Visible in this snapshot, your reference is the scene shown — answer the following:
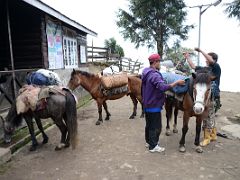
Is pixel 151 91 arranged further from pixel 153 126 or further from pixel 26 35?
pixel 26 35

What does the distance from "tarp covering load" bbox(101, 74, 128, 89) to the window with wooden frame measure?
5080 mm

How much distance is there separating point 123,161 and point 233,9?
37.7ft

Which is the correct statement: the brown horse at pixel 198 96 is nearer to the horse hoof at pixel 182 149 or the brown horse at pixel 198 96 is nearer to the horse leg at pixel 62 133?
the horse hoof at pixel 182 149

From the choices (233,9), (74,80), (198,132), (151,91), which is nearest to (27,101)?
(151,91)

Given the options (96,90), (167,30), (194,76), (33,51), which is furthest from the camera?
(167,30)

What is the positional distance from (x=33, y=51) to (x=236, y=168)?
320 inches

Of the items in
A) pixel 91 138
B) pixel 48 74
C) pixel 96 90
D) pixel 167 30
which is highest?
pixel 167 30

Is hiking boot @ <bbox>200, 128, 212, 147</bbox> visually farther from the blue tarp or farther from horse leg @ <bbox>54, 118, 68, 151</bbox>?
the blue tarp

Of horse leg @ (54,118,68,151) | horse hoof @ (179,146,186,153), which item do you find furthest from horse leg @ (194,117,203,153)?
horse leg @ (54,118,68,151)

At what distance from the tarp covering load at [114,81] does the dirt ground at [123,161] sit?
1.54 metres

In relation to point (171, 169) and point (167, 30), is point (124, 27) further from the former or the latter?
point (171, 169)

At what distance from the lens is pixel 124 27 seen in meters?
29.9

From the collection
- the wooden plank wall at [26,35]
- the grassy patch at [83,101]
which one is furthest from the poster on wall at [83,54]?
the wooden plank wall at [26,35]

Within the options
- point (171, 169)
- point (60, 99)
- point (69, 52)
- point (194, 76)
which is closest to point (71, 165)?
point (60, 99)
